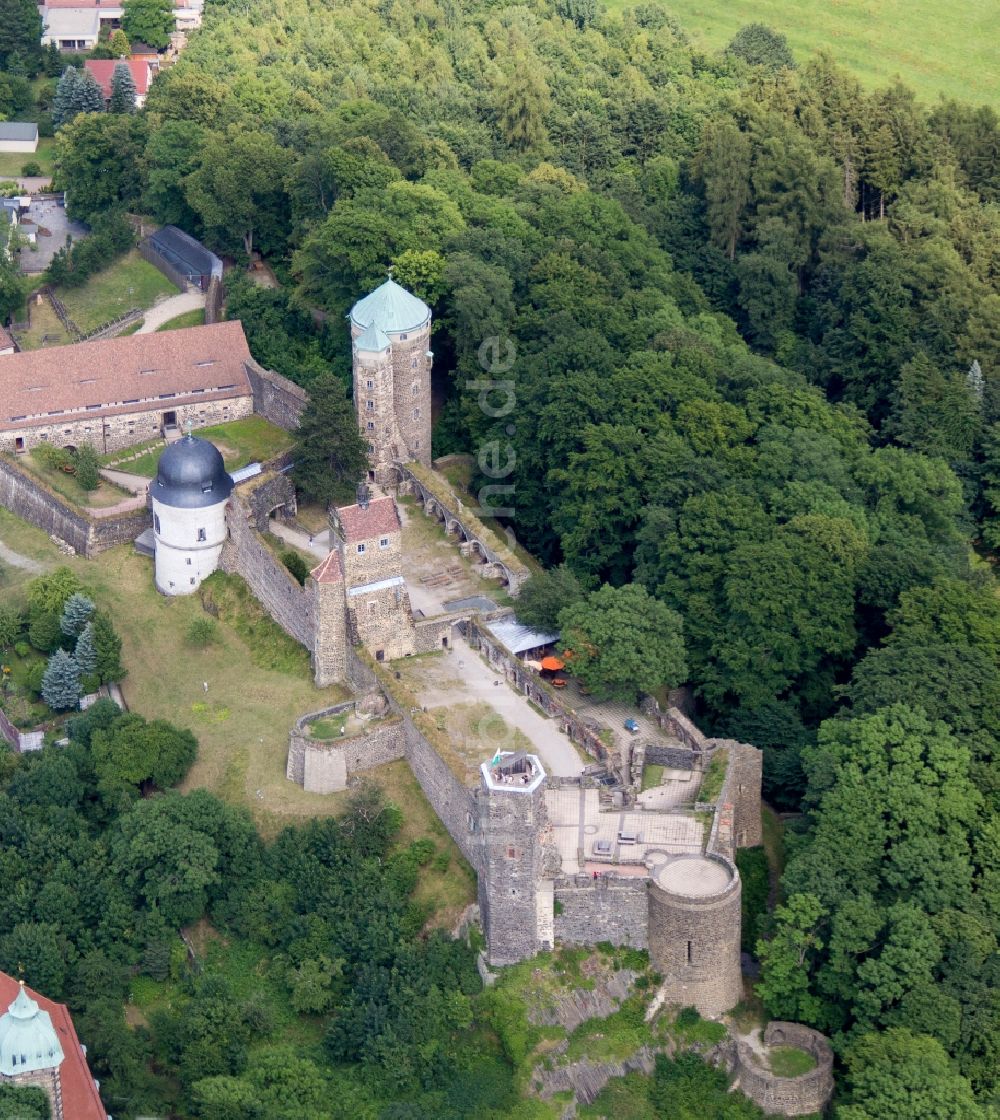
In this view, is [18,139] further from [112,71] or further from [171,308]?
[171,308]

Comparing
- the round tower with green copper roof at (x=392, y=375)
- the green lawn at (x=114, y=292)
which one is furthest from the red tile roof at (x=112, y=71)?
the round tower with green copper roof at (x=392, y=375)

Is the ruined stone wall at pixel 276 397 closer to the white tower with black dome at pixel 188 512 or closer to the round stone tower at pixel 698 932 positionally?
the white tower with black dome at pixel 188 512

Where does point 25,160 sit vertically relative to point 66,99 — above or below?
below

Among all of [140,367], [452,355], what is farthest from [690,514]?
[140,367]

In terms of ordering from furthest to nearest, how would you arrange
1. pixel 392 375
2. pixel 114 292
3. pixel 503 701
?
pixel 114 292, pixel 392 375, pixel 503 701

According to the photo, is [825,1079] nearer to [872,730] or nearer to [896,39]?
[872,730]

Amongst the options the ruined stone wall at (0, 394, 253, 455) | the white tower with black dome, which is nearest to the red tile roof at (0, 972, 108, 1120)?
the white tower with black dome

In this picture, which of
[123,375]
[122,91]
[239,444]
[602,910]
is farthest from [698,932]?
[122,91]
